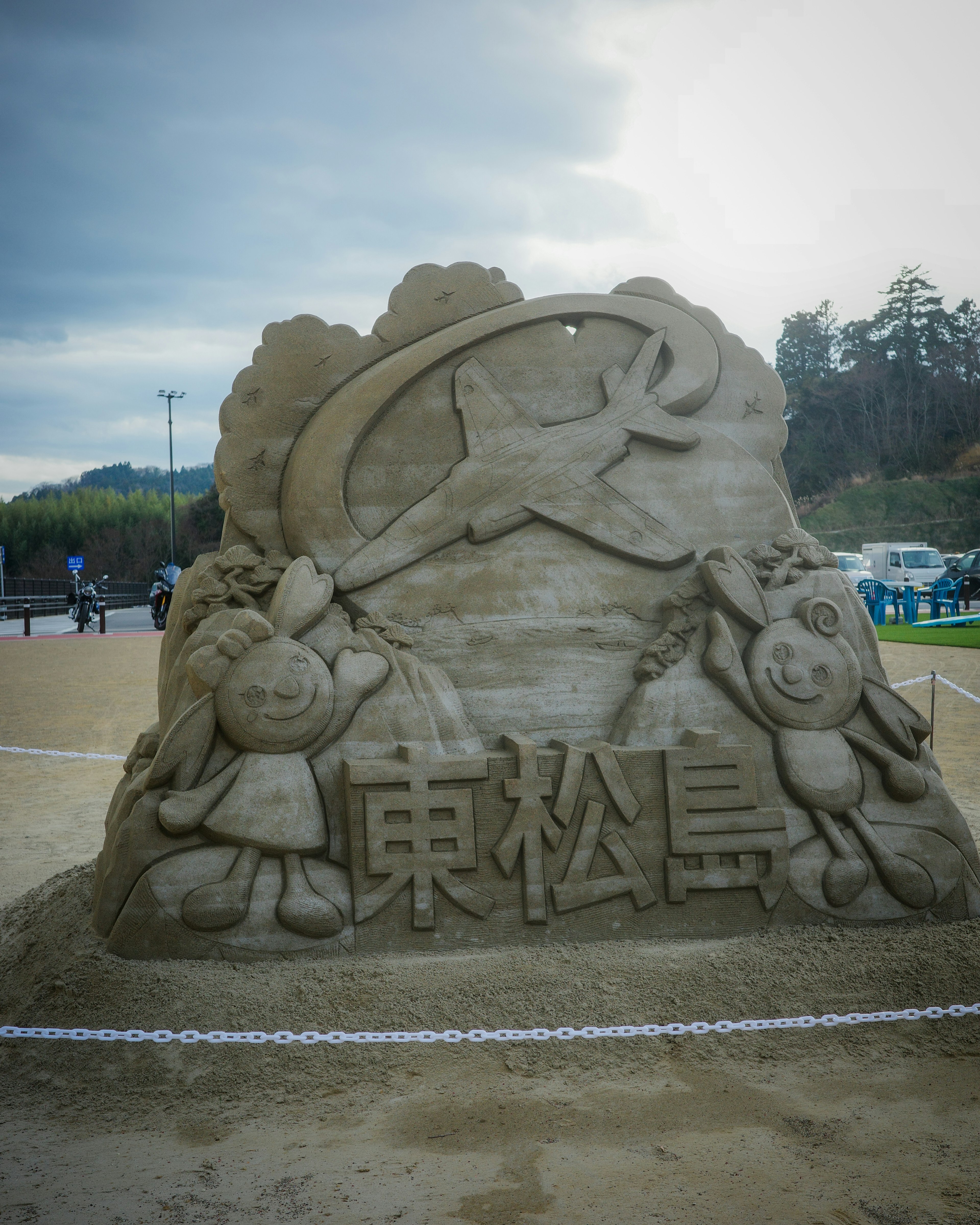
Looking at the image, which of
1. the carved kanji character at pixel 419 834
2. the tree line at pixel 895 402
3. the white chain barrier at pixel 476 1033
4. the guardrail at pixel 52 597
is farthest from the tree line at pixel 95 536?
the white chain barrier at pixel 476 1033

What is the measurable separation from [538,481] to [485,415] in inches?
13.9

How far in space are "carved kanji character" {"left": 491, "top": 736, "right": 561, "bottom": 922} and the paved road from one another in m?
15.2

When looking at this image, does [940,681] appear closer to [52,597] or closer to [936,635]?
[936,635]

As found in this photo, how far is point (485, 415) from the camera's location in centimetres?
385

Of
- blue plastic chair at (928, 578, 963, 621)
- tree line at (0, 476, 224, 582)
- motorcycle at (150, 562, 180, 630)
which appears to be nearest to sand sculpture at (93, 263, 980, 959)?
blue plastic chair at (928, 578, 963, 621)

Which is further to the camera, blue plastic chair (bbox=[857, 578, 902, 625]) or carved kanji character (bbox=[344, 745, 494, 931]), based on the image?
blue plastic chair (bbox=[857, 578, 902, 625])

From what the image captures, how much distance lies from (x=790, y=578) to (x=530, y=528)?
1.10 metres

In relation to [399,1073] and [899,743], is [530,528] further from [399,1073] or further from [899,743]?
[399,1073]

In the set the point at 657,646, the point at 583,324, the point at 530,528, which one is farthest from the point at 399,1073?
the point at 583,324

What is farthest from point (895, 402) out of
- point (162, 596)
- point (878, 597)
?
point (162, 596)

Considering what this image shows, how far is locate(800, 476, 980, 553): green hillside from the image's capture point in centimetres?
2902

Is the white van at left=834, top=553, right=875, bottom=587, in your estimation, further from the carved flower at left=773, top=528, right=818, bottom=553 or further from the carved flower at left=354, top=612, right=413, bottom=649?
the carved flower at left=354, top=612, right=413, bottom=649

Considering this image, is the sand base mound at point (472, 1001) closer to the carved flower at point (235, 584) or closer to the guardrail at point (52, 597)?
the carved flower at point (235, 584)

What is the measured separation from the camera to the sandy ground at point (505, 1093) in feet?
6.78
